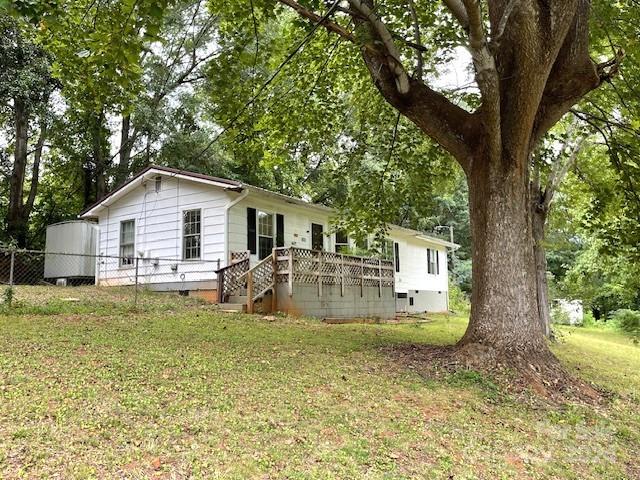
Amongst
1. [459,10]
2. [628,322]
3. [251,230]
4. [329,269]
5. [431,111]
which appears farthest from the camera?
[628,322]

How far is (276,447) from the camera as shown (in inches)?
147

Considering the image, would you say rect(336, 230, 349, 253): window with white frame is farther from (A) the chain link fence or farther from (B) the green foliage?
(B) the green foliage

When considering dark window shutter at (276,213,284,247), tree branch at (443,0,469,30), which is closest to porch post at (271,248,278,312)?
dark window shutter at (276,213,284,247)

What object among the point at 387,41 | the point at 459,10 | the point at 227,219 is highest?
the point at 459,10

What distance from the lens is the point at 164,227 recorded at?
15492mm

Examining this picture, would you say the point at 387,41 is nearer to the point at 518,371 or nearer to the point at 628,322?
the point at 518,371

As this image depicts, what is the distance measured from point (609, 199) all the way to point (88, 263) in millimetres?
16381

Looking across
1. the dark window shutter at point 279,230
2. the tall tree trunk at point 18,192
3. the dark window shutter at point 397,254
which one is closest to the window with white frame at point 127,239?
the dark window shutter at point 279,230

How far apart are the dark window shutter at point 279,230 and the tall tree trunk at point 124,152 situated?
1043 centimetres

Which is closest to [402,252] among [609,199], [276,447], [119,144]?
[609,199]

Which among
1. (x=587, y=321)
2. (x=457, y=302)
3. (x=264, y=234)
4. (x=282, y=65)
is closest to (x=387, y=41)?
(x=282, y=65)

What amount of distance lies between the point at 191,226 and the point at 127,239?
3.14m

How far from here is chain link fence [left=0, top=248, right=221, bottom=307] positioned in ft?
43.3

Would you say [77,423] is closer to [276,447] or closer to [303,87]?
[276,447]
